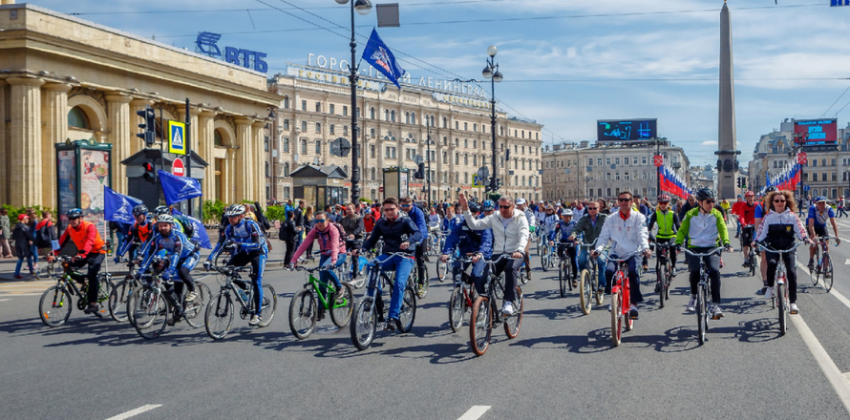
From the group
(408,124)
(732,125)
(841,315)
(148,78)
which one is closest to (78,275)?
(841,315)

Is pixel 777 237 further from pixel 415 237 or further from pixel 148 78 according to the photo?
pixel 148 78

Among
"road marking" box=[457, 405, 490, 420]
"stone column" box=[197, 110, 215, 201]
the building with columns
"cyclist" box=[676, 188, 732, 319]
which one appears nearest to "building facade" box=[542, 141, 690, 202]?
the building with columns

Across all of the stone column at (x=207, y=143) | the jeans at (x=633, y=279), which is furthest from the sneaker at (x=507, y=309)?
the stone column at (x=207, y=143)

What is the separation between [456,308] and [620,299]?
1911mm

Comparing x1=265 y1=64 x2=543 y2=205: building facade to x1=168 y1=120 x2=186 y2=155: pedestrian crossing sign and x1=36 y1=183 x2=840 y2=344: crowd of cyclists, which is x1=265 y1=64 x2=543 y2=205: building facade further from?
x1=36 y1=183 x2=840 y2=344: crowd of cyclists

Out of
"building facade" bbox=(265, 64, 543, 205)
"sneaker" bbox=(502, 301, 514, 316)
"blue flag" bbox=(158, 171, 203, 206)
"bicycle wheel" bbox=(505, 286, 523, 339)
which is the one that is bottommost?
"bicycle wheel" bbox=(505, 286, 523, 339)

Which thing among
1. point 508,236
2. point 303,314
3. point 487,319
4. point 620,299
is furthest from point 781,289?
point 303,314

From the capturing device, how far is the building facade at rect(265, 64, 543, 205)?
85312 mm

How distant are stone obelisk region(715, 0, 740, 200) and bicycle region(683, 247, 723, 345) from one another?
38086 millimetres

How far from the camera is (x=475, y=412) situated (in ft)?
18.3

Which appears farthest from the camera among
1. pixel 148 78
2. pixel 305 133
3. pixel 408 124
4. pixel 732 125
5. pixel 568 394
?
pixel 408 124

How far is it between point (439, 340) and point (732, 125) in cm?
4077

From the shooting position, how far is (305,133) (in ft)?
287

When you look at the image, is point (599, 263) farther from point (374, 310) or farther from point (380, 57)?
point (380, 57)
